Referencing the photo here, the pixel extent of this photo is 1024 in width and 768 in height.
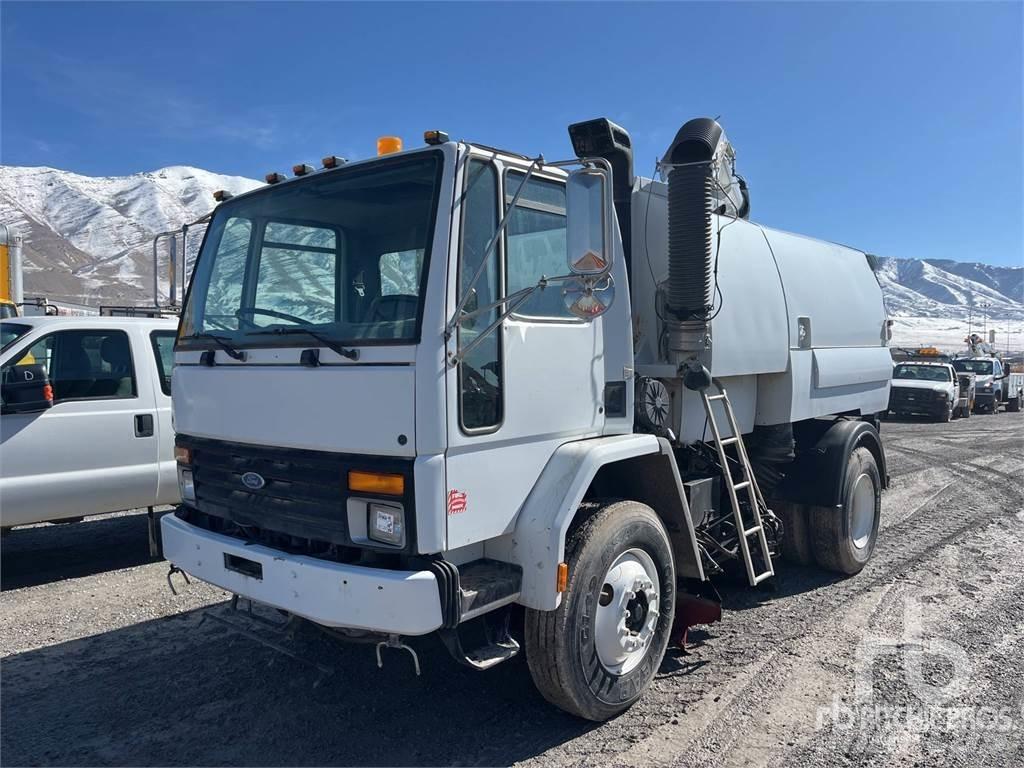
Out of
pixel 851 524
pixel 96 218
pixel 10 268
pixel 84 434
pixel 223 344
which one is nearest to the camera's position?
pixel 223 344

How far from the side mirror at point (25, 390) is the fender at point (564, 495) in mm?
4149

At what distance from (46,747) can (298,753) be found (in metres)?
1.18

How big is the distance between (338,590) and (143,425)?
3966mm

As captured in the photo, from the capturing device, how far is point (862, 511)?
6.67 meters

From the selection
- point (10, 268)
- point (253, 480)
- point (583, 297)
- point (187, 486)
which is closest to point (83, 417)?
point (187, 486)

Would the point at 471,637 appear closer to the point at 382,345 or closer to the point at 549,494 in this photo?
the point at 549,494

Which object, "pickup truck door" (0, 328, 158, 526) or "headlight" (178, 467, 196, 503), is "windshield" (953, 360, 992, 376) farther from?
"headlight" (178, 467, 196, 503)

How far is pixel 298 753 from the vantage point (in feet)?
11.7

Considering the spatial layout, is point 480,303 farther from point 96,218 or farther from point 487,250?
point 96,218

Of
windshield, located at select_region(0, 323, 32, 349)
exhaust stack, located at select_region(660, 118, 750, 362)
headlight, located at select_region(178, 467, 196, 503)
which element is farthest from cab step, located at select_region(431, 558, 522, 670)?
windshield, located at select_region(0, 323, 32, 349)

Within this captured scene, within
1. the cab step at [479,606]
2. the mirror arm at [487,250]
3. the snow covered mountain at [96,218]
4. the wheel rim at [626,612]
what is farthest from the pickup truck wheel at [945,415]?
the snow covered mountain at [96,218]

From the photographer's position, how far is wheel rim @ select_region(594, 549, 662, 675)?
3.79 metres

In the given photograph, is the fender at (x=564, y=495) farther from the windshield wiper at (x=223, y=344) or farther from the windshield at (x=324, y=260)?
the windshield wiper at (x=223, y=344)

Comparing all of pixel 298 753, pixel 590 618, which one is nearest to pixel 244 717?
pixel 298 753
